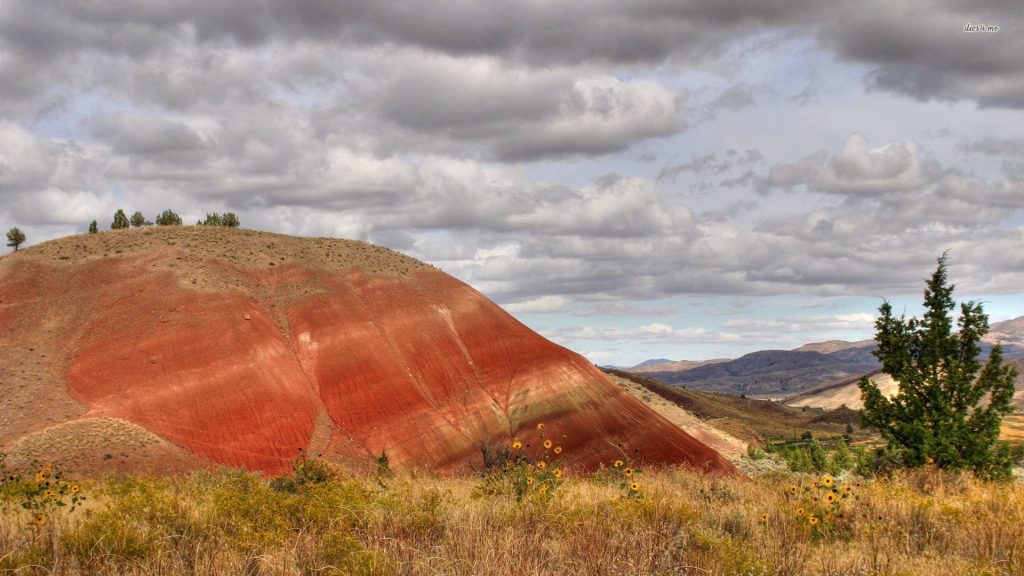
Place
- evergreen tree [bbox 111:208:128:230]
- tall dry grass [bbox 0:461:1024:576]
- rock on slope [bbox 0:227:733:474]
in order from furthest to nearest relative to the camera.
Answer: evergreen tree [bbox 111:208:128:230], rock on slope [bbox 0:227:733:474], tall dry grass [bbox 0:461:1024:576]

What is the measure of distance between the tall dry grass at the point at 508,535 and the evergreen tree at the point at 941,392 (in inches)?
415

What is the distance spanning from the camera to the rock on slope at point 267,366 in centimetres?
4722

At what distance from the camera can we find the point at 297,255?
66.2 m

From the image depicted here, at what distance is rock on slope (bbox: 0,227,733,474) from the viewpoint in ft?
155

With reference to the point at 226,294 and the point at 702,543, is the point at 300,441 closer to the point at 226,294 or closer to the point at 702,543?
the point at 226,294

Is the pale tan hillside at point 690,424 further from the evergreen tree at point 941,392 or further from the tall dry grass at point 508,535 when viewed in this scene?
the tall dry grass at point 508,535

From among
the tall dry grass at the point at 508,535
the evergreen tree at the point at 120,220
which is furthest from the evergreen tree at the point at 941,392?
the evergreen tree at the point at 120,220

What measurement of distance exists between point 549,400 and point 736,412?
155843 mm

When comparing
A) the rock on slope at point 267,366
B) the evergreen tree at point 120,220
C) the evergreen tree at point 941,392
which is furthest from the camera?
the evergreen tree at point 120,220

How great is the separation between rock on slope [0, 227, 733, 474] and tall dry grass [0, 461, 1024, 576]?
3416 cm


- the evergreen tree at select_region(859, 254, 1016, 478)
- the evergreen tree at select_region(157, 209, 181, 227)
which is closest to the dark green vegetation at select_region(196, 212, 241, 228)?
the evergreen tree at select_region(157, 209, 181, 227)

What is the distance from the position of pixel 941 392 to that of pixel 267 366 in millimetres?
42515

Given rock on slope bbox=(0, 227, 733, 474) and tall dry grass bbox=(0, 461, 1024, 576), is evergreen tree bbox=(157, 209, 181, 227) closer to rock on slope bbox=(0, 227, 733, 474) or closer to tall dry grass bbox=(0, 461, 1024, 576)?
rock on slope bbox=(0, 227, 733, 474)

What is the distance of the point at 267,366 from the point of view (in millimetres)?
54031
